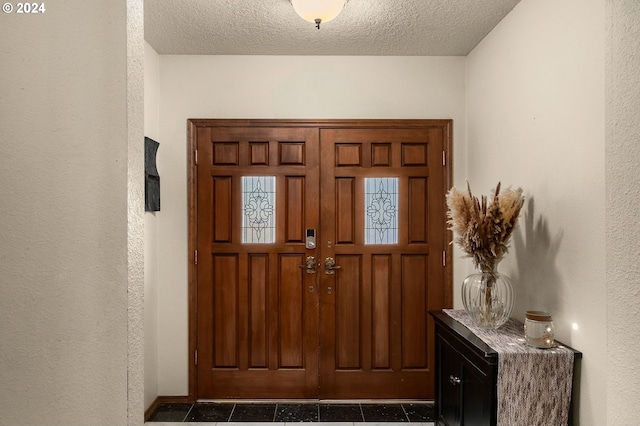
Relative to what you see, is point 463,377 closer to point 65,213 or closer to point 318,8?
point 65,213

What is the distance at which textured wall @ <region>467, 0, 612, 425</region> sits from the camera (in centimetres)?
175

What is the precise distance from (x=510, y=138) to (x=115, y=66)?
2191 millimetres

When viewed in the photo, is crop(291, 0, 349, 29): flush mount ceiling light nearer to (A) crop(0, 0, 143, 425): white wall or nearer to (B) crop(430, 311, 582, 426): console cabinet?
(A) crop(0, 0, 143, 425): white wall

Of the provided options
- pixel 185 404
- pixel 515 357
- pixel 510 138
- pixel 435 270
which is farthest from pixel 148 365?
pixel 510 138

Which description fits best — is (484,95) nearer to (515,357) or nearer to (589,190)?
(589,190)

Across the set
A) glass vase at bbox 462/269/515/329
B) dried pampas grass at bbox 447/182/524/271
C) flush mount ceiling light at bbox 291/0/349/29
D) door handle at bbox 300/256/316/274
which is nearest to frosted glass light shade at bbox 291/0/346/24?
flush mount ceiling light at bbox 291/0/349/29

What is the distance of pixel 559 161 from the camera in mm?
2035

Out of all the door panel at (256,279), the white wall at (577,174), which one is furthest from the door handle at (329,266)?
the white wall at (577,174)

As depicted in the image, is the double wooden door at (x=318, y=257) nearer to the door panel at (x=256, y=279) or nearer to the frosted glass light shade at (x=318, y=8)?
the door panel at (x=256, y=279)

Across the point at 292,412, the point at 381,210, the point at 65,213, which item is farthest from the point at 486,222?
the point at 292,412

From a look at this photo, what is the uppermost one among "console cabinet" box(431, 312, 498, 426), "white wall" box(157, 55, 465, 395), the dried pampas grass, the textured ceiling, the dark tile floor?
the textured ceiling

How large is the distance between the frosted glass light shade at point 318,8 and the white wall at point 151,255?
1.31 meters

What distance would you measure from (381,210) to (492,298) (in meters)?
1.32

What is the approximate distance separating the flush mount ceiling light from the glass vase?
5.15 feet
